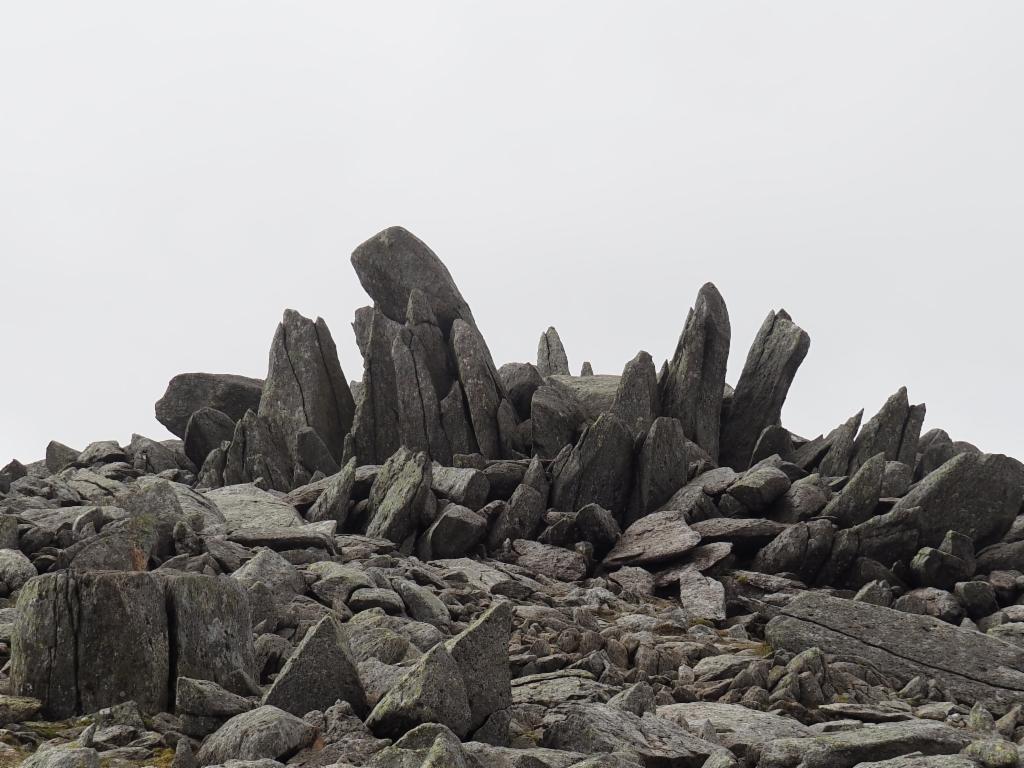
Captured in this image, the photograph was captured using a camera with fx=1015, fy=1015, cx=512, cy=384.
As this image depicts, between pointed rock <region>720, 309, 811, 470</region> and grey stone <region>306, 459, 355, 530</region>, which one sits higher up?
pointed rock <region>720, 309, 811, 470</region>

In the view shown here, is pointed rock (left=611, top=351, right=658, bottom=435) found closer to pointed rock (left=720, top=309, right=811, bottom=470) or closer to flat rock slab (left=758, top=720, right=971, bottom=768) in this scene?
pointed rock (left=720, top=309, right=811, bottom=470)

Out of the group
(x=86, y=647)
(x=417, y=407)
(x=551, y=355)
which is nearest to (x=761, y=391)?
(x=417, y=407)

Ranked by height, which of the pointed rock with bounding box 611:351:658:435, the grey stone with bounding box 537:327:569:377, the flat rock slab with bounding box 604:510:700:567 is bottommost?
the flat rock slab with bounding box 604:510:700:567

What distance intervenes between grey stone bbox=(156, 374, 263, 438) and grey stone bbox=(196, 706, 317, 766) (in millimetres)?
46774

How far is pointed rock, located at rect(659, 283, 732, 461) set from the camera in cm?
5062

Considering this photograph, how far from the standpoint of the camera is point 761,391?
52.4 metres

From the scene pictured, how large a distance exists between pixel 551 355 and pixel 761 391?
72.8 feet

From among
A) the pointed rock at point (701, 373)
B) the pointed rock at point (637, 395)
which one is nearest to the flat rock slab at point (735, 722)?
the pointed rock at point (637, 395)

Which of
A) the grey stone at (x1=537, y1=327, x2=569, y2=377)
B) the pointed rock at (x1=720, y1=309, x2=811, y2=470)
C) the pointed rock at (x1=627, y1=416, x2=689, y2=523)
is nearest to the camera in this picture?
the pointed rock at (x1=627, y1=416, x2=689, y2=523)

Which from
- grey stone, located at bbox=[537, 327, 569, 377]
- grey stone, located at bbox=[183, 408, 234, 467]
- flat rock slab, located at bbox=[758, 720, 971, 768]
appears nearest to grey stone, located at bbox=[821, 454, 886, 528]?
flat rock slab, located at bbox=[758, 720, 971, 768]

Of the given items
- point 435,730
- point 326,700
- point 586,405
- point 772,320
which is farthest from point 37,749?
point 772,320

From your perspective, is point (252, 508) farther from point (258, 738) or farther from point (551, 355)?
point (551, 355)

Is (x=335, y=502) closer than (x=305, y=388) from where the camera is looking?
Yes

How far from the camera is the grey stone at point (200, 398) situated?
59.2 m
